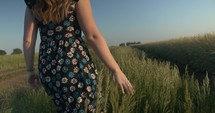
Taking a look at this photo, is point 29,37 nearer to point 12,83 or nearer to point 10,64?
point 12,83

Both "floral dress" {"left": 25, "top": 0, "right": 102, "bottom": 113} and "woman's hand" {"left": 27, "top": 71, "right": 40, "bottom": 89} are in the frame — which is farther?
"woman's hand" {"left": 27, "top": 71, "right": 40, "bottom": 89}

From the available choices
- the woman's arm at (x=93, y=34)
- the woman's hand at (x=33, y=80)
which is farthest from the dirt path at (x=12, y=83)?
the woman's arm at (x=93, y=34)

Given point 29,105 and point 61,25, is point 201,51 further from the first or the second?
point 61,25

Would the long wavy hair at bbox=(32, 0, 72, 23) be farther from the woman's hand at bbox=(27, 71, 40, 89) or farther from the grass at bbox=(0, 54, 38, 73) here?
the grass at bbox=(0, 54, 38, 73)

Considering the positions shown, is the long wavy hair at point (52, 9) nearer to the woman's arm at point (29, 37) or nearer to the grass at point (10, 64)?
the woman's arm at point (29, 37)

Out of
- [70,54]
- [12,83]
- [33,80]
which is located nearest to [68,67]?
[70,54]

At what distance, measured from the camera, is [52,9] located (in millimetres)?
2176

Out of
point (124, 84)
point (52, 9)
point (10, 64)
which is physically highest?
point (52, 9)

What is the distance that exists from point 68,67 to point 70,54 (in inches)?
3.0

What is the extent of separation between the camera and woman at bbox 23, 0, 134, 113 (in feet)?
6.96

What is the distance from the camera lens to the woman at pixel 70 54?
212 cm

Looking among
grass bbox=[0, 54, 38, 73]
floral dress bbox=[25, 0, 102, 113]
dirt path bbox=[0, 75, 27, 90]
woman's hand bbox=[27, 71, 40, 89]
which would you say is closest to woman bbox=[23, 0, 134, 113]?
floral dress bbox=[25, 0, 102, 113]

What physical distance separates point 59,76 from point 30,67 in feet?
1.16

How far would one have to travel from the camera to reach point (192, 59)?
14039 millimetres
